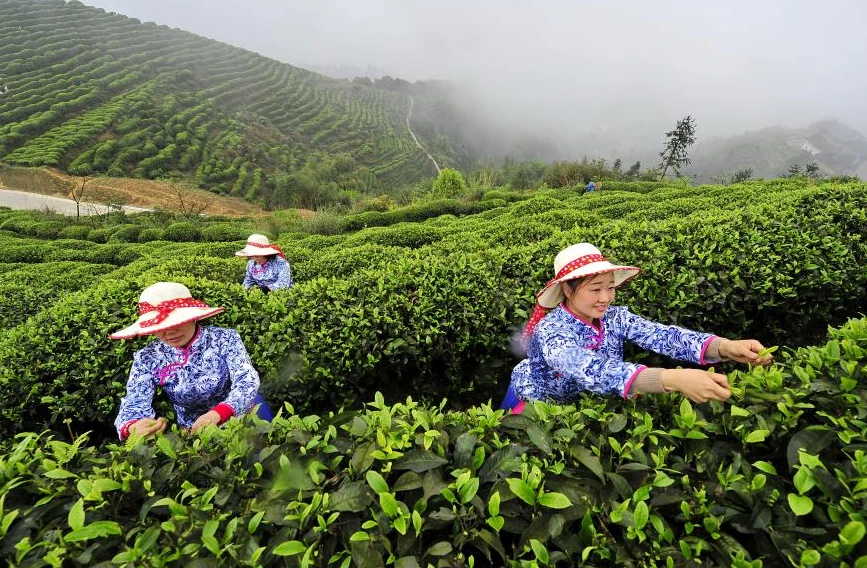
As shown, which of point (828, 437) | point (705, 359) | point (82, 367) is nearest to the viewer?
point (828, 437)

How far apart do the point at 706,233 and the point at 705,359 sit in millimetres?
2604

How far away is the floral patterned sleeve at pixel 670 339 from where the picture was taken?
7.12 ft

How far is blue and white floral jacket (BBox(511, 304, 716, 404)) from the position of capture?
6.44ft

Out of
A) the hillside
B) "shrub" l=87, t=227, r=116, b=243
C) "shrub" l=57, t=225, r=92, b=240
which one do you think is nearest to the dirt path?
the hillside

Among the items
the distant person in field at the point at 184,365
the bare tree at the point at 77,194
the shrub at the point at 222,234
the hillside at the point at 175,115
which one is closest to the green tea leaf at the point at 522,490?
the distant person in field at the point at 184,365

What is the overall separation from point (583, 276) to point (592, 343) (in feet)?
1.34

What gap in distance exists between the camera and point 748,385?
173 cm

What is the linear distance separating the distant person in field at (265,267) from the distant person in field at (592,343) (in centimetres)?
430

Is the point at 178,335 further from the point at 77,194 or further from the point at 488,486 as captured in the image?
the point at 77,194

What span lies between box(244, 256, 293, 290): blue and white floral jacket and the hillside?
43.0 m

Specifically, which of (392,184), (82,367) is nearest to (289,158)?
(392,184)

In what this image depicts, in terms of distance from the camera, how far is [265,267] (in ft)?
19.6

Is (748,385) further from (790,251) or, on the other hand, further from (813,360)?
(790,251)

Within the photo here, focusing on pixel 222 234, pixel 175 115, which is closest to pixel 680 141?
pixel 222 234
